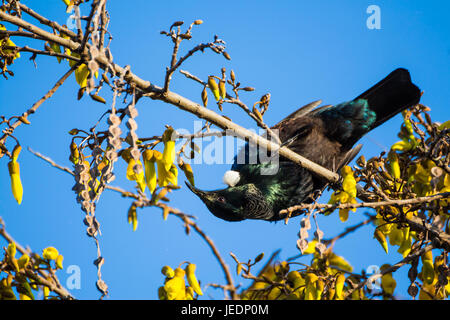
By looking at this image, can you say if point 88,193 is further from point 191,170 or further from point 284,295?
point 284,295

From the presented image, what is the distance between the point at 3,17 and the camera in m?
1.81

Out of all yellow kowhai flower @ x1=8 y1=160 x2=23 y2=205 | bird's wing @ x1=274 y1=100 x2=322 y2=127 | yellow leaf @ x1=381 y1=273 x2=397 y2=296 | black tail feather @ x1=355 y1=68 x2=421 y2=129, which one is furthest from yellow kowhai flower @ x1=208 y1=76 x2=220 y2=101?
bird's wing @ x1=274 y1=100 x2=322 y2=127

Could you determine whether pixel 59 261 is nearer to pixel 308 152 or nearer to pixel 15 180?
pixel 15 180

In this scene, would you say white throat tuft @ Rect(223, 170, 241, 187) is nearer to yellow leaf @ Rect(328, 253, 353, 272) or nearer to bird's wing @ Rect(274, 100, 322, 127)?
bird's wing @ Rect(274, 100, 322, 127)

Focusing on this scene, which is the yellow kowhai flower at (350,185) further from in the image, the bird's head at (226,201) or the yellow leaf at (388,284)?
the bird's head at (226,201)

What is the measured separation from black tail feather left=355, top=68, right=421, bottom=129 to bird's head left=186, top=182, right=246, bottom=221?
119 cm

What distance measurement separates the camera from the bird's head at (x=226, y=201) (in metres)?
3.50

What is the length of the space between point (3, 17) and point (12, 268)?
1133 mm

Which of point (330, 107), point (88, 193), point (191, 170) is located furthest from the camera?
point (330, 107)

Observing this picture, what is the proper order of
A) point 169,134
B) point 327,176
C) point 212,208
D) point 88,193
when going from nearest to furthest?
point 88,193 → point 169,134 → point 327,176 → point 212,208

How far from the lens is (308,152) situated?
364 centimetres

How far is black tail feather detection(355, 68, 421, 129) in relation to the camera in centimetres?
344

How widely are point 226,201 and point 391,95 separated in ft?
4.79
